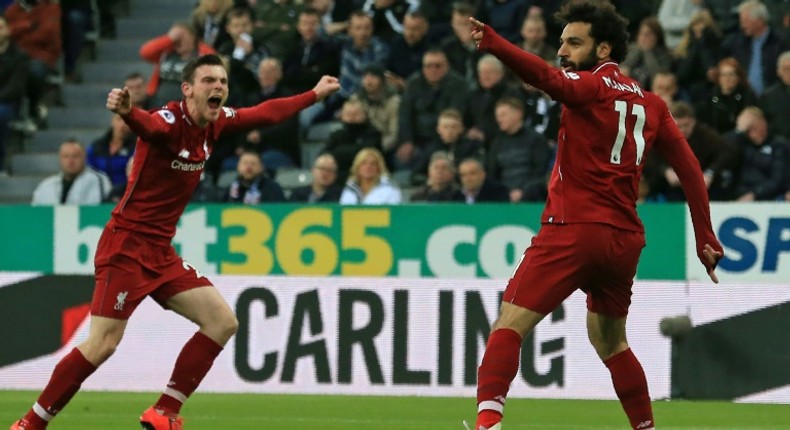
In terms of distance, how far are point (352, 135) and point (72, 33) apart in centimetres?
537

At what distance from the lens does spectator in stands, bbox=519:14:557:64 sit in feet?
54.4

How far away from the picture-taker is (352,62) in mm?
18203

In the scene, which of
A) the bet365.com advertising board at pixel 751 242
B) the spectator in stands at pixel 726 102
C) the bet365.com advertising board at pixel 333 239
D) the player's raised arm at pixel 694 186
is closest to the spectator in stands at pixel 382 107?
the bet365.com advertising board at pixel 333 239

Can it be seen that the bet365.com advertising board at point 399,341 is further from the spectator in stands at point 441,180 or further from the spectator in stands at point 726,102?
the spectator in stands at point 726,102

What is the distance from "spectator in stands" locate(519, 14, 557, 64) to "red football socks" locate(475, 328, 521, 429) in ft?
29.3

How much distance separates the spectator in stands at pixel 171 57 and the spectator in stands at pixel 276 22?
0.77 m

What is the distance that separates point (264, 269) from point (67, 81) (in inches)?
270

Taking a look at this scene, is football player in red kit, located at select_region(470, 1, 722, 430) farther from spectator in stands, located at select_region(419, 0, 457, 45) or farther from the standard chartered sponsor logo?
spectator in stands, located at select_region(419, 0, 457, 45)

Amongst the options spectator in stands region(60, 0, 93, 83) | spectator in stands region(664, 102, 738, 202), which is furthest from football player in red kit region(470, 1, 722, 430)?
spectator in stands region(60, 0, 93, 83)

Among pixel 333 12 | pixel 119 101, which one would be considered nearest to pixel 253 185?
pixel 333 12

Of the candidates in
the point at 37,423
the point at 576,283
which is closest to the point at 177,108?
the point at 37,423

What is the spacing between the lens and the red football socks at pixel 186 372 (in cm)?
944

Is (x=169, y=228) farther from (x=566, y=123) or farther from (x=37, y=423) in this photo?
(x=566, y=123)

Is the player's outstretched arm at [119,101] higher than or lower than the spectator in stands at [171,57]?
lower
